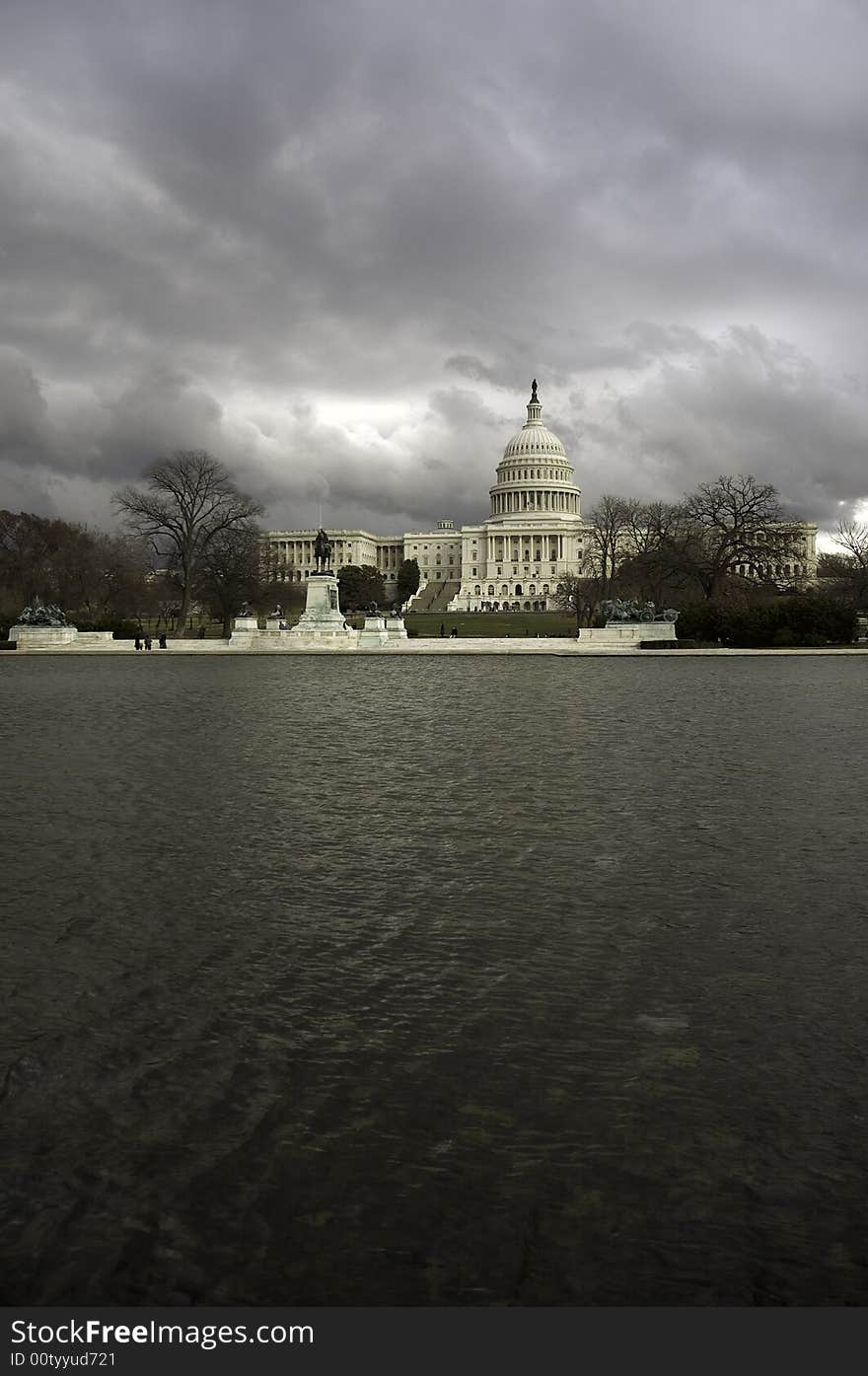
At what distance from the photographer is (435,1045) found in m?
4.70

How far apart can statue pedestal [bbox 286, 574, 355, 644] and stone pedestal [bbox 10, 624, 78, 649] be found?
13.0m

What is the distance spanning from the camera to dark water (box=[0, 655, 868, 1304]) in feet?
10.6

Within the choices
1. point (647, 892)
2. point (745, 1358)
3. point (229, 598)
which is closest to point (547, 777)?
point (647, 892)

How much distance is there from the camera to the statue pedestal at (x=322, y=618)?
62.0 m

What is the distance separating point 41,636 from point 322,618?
53.3 feet

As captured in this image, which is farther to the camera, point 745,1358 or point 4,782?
point 4,782

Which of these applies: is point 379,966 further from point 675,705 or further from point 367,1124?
point 675,705

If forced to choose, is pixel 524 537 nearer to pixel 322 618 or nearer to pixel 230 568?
pixel 230 568

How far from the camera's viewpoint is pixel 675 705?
22141 millimetres

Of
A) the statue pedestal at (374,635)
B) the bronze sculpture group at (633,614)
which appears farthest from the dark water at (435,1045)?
the statue pedestal at (374,635)

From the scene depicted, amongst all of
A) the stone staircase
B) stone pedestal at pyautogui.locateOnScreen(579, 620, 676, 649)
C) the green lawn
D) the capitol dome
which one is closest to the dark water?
stone pedestal at pyautogui.locateOnScreen(579, 620, 676, 649)

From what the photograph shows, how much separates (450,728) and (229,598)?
57.8 metres

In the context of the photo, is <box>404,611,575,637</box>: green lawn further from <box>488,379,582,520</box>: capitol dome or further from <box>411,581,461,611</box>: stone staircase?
<box>488,379,582,520</box>: capitol dome

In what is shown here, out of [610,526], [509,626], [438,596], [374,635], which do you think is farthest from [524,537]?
[374,635]
